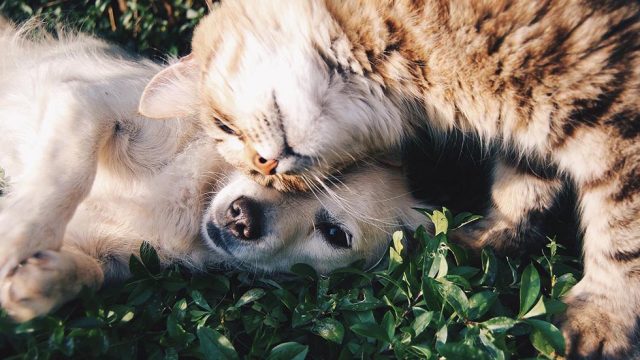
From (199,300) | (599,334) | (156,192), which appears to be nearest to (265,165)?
(199,300)

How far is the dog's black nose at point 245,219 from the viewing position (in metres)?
2.71

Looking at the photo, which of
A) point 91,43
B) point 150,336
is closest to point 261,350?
point 150,336

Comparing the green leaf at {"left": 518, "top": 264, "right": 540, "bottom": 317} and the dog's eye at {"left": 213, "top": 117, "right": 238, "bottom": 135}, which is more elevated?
the dog's eye at {"left": 213, "top": 117, "right": 238, "bottom": 135}

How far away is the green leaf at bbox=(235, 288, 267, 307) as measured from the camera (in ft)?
7.93

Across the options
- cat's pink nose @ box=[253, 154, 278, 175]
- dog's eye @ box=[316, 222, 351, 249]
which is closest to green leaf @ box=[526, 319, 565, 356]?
dog's eye @ box=[316, 222, 351, 249]

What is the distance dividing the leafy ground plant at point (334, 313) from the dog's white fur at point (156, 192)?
206 mm

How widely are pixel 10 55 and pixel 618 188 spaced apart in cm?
323

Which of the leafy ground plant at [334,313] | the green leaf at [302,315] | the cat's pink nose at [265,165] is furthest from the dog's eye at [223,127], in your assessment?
the green leaf at [302,315]

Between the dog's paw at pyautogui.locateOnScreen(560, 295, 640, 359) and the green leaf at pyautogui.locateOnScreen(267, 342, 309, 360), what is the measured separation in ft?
2.99

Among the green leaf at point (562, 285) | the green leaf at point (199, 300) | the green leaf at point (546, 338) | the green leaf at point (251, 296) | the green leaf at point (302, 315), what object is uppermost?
the green leaf at point (199, 300)

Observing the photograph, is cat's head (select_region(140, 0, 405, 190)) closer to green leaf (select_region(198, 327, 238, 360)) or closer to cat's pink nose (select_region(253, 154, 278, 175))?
cat's pink nose (select_region(253, 154, 278, 175))

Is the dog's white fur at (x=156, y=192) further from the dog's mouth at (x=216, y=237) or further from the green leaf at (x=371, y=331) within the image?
the green leaf at (x=371, y=331)

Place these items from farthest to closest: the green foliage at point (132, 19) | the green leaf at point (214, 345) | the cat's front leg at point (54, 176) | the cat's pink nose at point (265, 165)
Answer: the green foliage at point (132, 19) < the cat's pink nose at point (265, 165) < the cat's front leg at point (54, 176) < the green leaf at point (214, 345)

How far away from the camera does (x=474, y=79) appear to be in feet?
7.52
